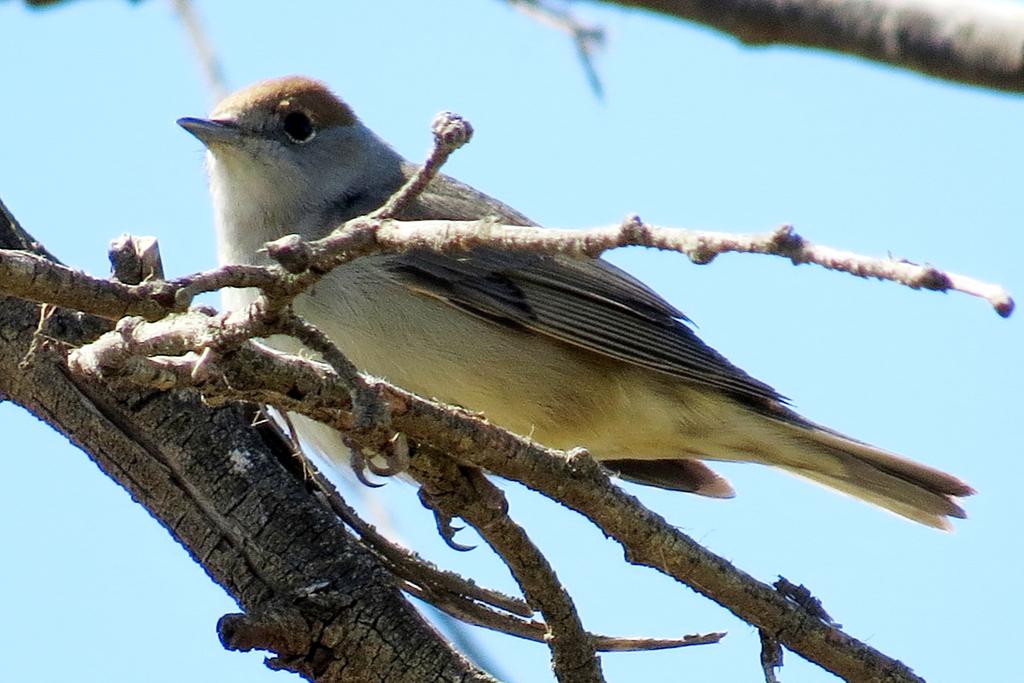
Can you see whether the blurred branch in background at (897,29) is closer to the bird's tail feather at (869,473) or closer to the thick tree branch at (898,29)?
the thick tree branch at (898,29)

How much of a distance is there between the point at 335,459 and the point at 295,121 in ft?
5.76

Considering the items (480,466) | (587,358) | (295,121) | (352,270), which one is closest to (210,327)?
(480,466)

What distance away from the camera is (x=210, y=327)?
8.39ft

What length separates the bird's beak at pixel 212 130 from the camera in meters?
5.45

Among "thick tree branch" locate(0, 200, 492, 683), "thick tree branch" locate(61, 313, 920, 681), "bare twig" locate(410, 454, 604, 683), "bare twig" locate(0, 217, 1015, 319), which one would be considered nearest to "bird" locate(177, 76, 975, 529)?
"thick tree branch" locate(0, 200, 492, 683)

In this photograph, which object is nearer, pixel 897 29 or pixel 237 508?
pixel 897 29

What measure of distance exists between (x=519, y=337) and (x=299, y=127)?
1.49 m

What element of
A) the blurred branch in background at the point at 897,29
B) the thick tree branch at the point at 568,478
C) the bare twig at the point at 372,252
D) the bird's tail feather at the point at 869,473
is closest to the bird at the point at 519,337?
the bird's tail feather at the point at 869,473

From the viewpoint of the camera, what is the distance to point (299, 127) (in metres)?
5.94

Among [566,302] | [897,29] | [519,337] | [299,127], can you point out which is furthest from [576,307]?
[897,29]

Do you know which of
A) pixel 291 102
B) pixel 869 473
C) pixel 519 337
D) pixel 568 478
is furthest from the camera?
pixel 291 102

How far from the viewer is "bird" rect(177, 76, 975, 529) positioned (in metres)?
4.95

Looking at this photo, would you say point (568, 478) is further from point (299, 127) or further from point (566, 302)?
point (299, 127)

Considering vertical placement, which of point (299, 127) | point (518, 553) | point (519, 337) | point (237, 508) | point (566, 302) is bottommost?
point (237, 508)
